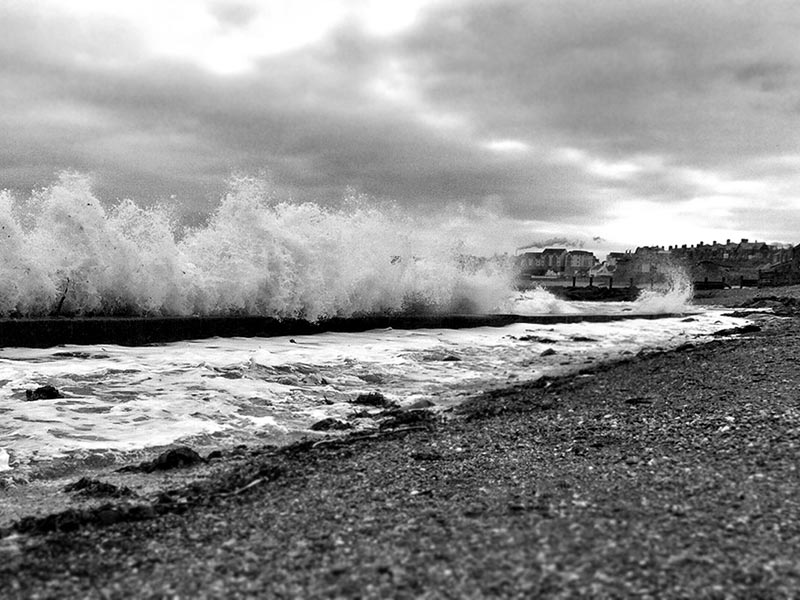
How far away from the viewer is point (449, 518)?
279cm

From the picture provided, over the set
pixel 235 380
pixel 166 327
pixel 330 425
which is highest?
pixel 166 327

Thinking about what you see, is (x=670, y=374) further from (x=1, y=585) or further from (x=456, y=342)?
(x=1, y=585)

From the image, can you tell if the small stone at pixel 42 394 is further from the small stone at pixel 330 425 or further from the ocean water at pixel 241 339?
the small stone at pixel 330 425

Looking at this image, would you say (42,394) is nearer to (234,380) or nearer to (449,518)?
(234,380)

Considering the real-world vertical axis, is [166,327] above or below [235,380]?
above

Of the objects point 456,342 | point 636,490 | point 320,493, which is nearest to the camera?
point 636,490

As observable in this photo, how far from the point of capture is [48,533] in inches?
111

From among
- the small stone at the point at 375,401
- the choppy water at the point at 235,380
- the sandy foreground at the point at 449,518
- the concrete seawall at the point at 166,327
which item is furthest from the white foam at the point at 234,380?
the sandy foreground at the point at 449,518

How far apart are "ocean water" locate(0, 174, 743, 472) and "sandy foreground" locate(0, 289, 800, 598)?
4.06ft

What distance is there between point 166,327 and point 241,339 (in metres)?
1.24

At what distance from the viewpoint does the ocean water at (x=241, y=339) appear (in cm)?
538

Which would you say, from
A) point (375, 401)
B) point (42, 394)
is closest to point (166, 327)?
point (42, 394)

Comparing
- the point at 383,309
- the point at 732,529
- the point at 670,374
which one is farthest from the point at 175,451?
the point at 383,309

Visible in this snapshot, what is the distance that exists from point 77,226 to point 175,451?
26.5 feet
